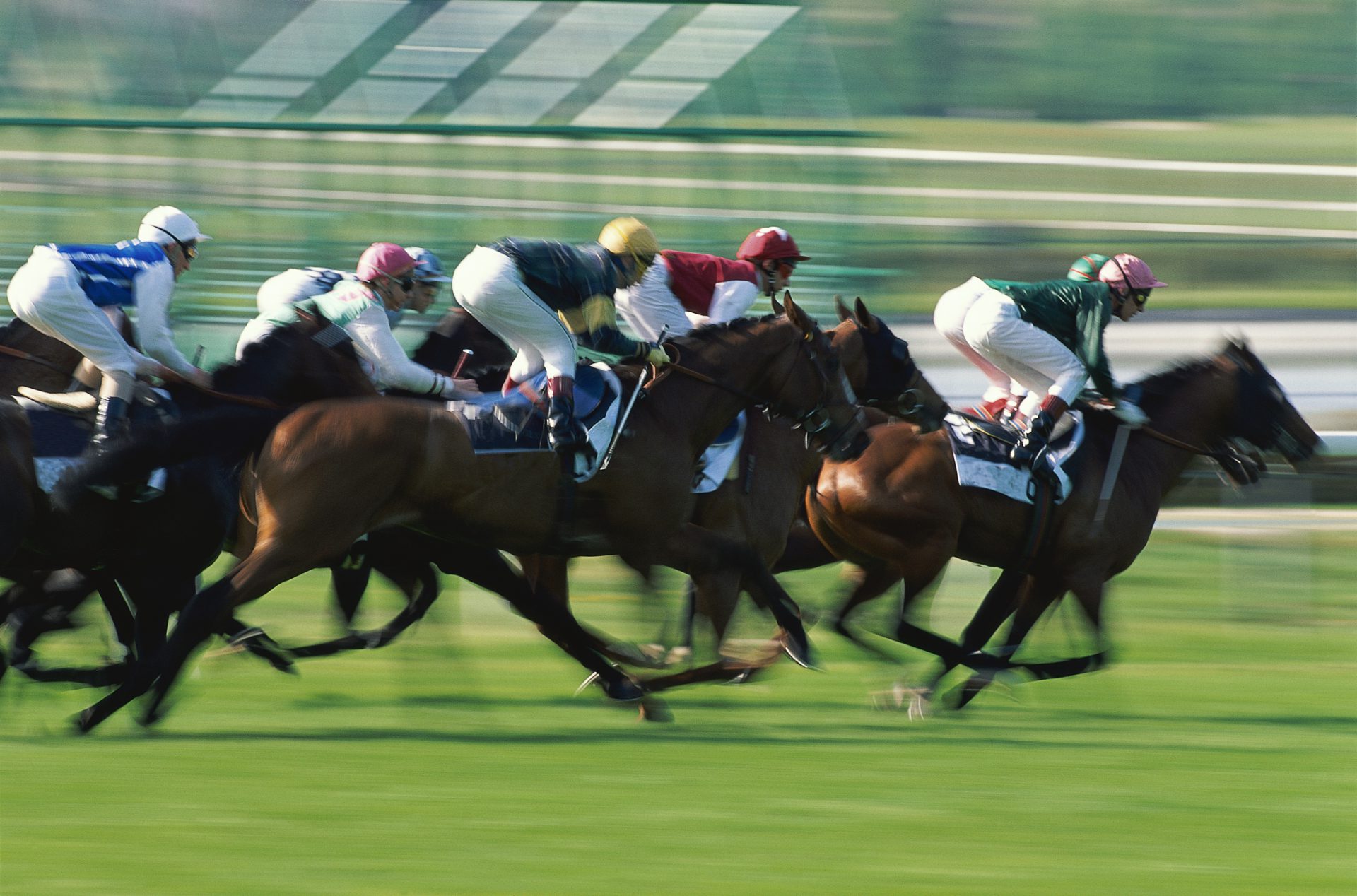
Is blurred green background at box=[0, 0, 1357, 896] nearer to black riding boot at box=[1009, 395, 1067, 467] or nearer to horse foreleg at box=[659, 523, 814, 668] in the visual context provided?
horse foreleg at box=[659, 523, 814, 668]

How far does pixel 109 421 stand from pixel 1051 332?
11.6 ft

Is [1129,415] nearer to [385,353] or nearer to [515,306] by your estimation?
[515,306]

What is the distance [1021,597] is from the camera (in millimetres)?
7738

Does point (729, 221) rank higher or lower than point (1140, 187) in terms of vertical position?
higher

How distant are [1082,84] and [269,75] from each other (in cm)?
1045

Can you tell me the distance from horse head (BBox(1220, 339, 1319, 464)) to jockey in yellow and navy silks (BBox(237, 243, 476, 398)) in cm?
311

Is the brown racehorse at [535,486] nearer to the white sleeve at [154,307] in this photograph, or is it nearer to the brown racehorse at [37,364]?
the white sleeve at [154,307]

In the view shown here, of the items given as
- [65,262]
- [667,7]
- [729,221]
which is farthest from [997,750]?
[667,7]

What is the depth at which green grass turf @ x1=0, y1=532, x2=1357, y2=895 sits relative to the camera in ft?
15.1

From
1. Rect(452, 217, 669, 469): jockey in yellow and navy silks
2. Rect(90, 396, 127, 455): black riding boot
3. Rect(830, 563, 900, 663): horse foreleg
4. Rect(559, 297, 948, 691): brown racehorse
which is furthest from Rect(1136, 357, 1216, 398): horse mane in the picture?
Rect(90, 396, 127, 455): black riding boot

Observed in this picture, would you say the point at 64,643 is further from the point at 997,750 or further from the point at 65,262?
the point at 997,750

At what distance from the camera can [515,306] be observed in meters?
6.59

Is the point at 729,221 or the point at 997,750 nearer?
the point at 997,750

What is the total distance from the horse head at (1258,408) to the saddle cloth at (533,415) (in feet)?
9.02
